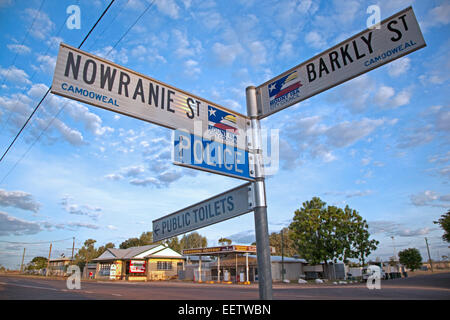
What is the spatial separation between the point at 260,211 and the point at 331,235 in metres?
36.7

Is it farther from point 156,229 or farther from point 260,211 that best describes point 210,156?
point 156,229

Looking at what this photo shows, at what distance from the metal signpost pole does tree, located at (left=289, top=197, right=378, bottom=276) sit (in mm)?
35287

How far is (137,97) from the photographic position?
2.61 meters

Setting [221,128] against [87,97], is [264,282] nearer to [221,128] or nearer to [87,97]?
[221,128]

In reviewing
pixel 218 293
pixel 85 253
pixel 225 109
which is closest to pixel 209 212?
pixel 225 109

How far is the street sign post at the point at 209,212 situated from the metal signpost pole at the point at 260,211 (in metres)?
0.09

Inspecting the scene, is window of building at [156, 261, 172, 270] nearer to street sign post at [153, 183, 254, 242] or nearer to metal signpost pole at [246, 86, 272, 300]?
street sign post at [153, 183, 254, 242]

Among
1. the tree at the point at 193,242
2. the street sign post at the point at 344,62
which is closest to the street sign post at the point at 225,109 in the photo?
the street sign post at the point at 344,62

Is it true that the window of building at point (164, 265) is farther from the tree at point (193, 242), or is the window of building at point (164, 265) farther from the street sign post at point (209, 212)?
the street sign post at point (209, 212)
